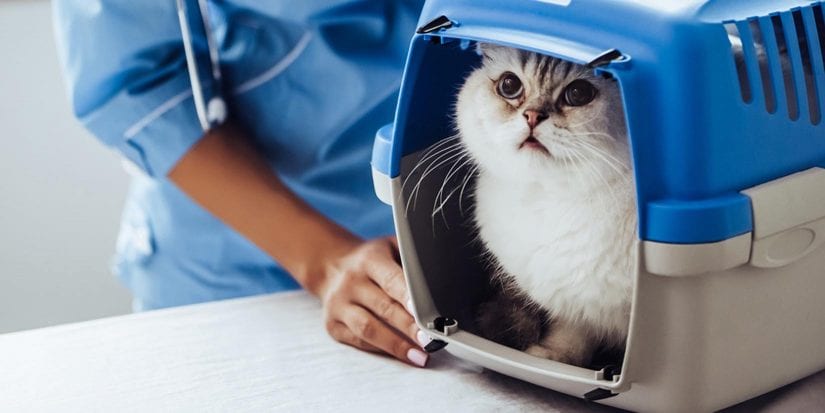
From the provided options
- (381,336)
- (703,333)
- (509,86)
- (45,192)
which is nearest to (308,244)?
(381,336)

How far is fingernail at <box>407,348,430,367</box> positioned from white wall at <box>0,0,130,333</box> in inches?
45.3

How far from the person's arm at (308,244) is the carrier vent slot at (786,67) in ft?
1.17

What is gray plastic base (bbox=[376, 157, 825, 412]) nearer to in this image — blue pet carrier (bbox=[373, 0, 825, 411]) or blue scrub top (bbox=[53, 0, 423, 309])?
blue pet carrier (bbox=[373, 0, 825, 411])

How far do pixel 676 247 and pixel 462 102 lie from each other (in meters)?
0.24

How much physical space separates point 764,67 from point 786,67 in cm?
3

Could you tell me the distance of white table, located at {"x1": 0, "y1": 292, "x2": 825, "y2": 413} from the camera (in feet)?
2.62

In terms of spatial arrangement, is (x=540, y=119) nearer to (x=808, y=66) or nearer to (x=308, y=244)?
(x=808, y=66)

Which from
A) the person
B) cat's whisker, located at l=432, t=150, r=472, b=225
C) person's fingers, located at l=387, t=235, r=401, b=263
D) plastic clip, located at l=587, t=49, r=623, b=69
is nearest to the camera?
plastic clip, located at l=587, t=49, r=623, b=69

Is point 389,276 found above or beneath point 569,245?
beneath

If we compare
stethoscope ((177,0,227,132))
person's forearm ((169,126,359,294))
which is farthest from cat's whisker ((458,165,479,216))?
stethoscope ((177,0,227,132))

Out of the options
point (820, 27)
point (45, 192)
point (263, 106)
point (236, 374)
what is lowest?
point (45, 192)

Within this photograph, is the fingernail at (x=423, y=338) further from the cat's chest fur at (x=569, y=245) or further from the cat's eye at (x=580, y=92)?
the cat's eye at (x=580, y=92)

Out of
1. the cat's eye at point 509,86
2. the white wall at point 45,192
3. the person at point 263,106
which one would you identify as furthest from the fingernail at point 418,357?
the white wall at point 45,192

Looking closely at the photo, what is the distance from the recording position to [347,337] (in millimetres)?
908
